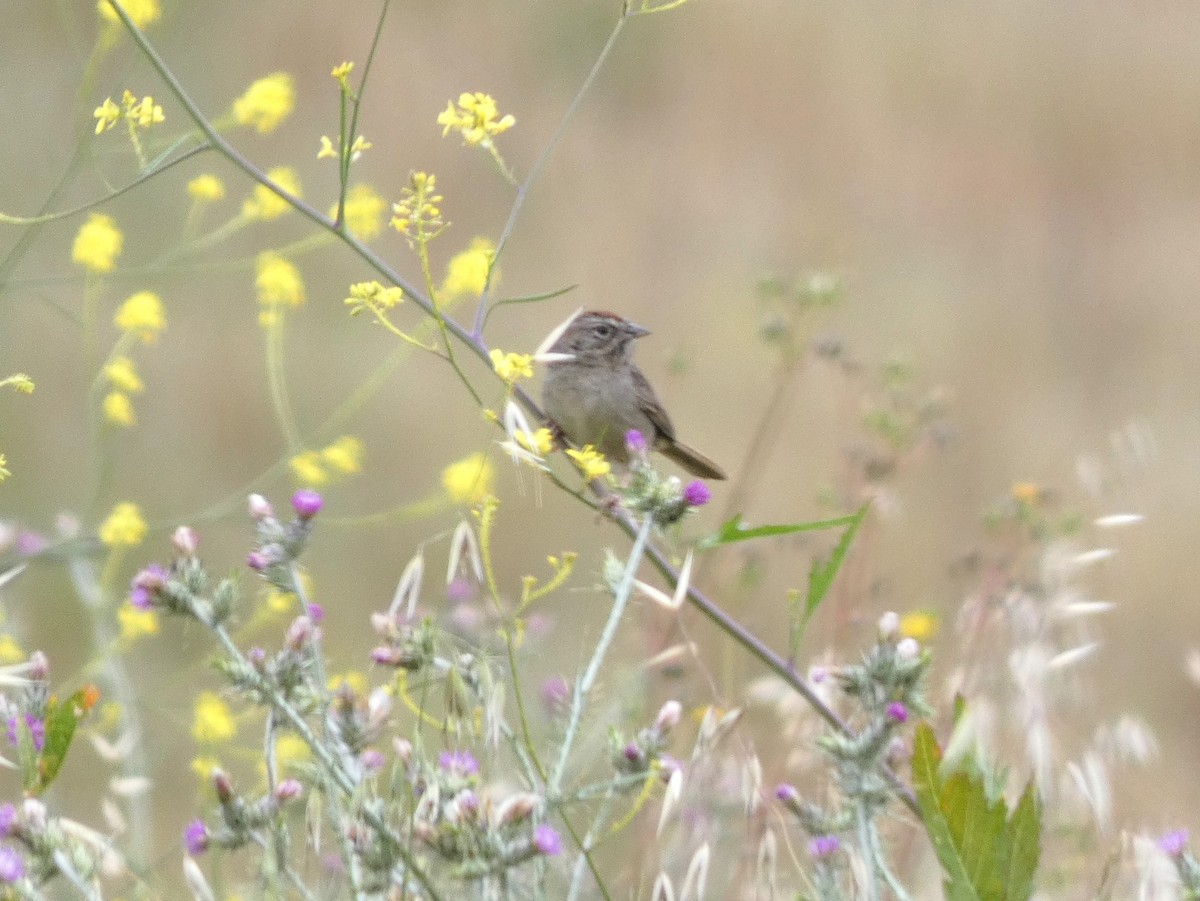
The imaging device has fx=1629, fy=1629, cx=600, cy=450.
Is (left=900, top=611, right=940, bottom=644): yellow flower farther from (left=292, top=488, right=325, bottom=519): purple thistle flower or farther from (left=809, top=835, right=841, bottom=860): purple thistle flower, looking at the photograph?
(left=292, top=488, right=325, bottom=519): purple thistle flower

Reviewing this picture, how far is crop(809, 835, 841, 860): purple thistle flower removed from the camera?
1860mm

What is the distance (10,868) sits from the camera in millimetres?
1660

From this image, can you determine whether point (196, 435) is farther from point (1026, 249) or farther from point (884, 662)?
point (884, 662)

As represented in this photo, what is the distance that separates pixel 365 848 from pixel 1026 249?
7.74 m

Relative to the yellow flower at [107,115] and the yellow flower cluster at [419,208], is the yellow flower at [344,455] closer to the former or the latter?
the yellow flower at [107,115]

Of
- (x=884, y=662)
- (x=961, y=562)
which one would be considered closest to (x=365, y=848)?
(x=884, y=662)

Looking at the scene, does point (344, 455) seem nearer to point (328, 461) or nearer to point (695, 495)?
point (328, 461)

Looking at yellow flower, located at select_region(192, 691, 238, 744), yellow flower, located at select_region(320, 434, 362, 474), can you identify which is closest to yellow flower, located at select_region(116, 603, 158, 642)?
yellow flower, located at select_region(192, 691, 238, 744)

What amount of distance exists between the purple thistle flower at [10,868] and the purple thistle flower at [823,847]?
0.86 m

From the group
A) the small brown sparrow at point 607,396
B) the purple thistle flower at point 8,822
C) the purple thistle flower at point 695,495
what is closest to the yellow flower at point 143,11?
the small brown sparrow at point 607,396

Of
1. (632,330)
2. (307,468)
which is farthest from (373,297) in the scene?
(632,330)

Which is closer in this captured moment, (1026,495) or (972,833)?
(972,833)

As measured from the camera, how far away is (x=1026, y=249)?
881 centimetres

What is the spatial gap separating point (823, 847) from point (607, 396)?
2392mm
